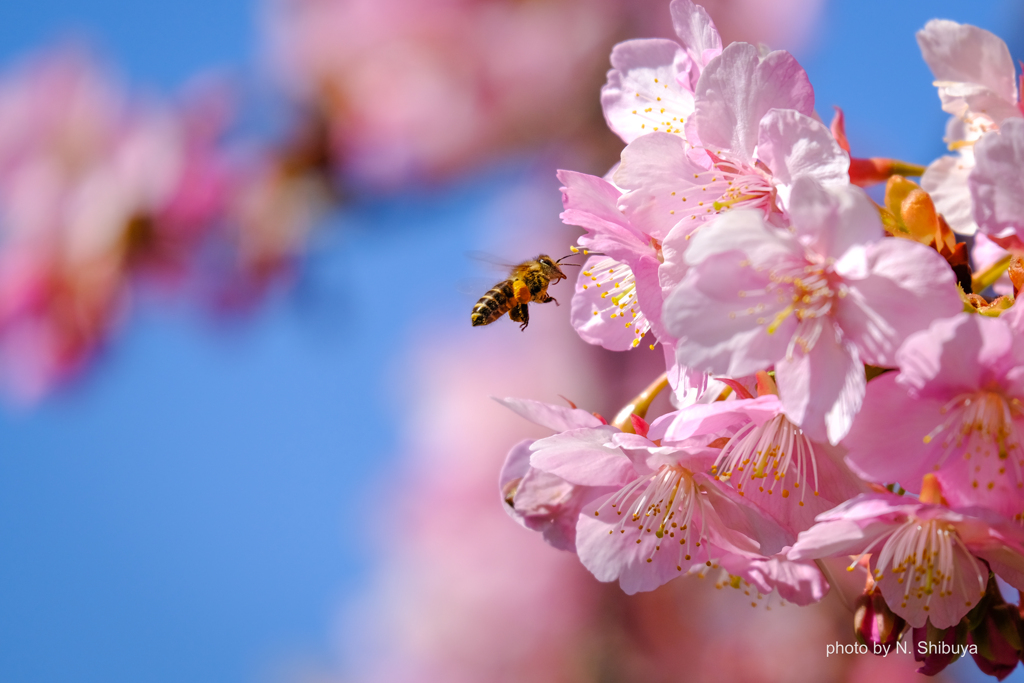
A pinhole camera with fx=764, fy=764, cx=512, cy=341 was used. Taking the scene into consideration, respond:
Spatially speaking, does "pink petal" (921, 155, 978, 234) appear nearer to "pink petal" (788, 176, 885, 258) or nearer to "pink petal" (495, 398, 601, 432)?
"pink petal" (788, 176, 885, 258)

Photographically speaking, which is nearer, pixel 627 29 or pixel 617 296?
pixel 617 296

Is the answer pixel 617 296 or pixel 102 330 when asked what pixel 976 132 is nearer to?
pixel 617 296

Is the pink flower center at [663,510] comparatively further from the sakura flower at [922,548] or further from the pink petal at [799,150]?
the pink petal at [799,150]

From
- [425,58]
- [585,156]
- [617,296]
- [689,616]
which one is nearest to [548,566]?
[689,616]

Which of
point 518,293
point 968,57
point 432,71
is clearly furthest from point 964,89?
point 432,71

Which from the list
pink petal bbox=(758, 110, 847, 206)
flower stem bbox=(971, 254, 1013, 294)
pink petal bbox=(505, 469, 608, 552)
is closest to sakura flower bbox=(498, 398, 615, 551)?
pink petal bbox=(505, 469, 608, 552)

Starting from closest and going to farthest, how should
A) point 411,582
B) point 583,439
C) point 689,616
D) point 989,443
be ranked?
1. point 989,443
2. point 583,439
3. point 689,616
4. point 411,582
